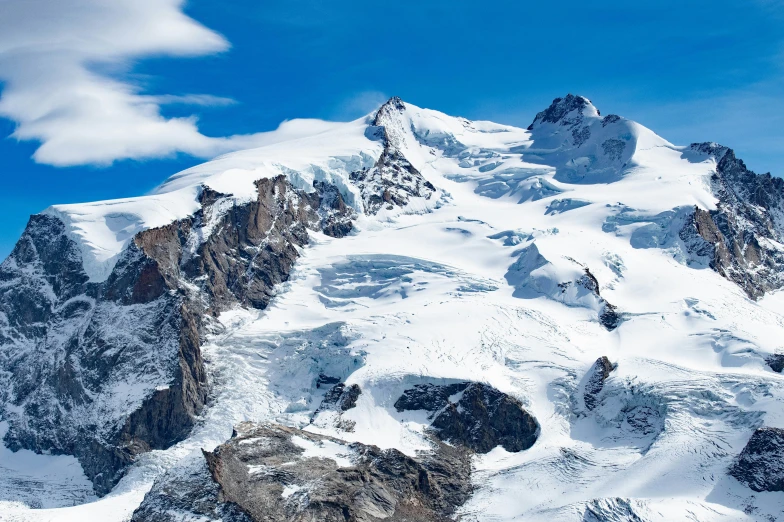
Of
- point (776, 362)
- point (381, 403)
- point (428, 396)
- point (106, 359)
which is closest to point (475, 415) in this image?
point (428, 396)

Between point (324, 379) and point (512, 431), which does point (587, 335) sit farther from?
point (324, 379)

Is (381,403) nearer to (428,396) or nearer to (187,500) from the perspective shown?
(428,396)

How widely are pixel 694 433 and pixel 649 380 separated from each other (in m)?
15.9

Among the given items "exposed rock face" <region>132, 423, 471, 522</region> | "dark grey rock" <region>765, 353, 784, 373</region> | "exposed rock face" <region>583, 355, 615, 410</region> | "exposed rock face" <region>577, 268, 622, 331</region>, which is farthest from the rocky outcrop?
"dark grey rock" <region>765, 353, 784, 373</region>

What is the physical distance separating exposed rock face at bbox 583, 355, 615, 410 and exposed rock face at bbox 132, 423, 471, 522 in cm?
2454

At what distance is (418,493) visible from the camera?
146m

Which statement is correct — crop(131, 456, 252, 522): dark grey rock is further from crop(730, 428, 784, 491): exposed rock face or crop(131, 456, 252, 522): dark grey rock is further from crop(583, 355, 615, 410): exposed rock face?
crop(730, 428, 784, 491): exposed rock face

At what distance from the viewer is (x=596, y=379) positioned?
16912 cm

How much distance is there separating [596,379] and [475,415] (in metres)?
21.7

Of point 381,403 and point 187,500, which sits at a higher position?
point 381,403

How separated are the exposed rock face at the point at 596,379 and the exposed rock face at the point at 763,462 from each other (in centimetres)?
3027

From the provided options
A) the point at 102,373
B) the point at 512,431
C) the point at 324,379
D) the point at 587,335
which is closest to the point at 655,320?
the point at 587,335

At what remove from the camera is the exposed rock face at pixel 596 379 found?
550 ft

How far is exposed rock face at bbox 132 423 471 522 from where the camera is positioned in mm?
131500
